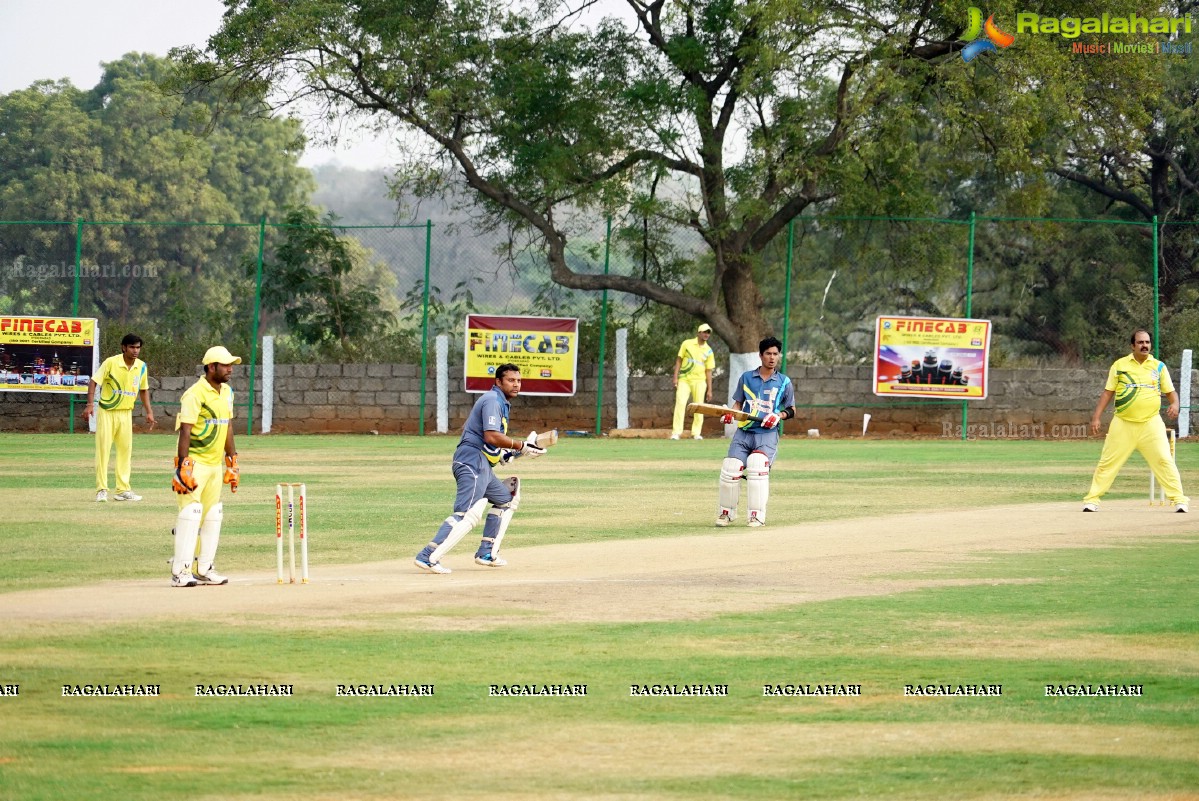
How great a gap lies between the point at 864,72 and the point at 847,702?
25382 mm

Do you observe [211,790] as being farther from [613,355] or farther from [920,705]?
[613,355]

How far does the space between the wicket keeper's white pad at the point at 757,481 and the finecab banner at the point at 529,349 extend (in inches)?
666

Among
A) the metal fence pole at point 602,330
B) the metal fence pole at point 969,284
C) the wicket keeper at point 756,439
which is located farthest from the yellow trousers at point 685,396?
the wicket keeper at point 756,439

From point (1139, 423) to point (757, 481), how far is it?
439cm

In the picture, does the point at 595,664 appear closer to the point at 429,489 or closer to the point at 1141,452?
the point at 1141,452

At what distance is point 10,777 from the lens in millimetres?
6801

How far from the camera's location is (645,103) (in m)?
33.9

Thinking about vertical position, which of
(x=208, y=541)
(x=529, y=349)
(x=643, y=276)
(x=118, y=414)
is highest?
(x=643, y=276)

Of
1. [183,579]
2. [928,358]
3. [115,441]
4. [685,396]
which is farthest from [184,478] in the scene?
[928,358]

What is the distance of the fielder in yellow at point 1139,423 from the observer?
18219 millimetres

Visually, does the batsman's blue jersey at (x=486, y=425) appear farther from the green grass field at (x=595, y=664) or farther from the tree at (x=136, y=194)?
the tree at (x=136, y=194)

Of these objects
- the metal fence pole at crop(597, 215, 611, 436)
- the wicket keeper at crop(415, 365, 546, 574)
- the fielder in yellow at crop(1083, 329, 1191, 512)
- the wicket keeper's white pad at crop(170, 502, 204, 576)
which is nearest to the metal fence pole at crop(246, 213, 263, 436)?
the metal fence pole at crop(597, 215, 611, 436)

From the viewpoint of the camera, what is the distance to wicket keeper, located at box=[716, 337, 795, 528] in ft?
56.7

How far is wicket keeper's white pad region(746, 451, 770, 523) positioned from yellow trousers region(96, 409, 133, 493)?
748cm
